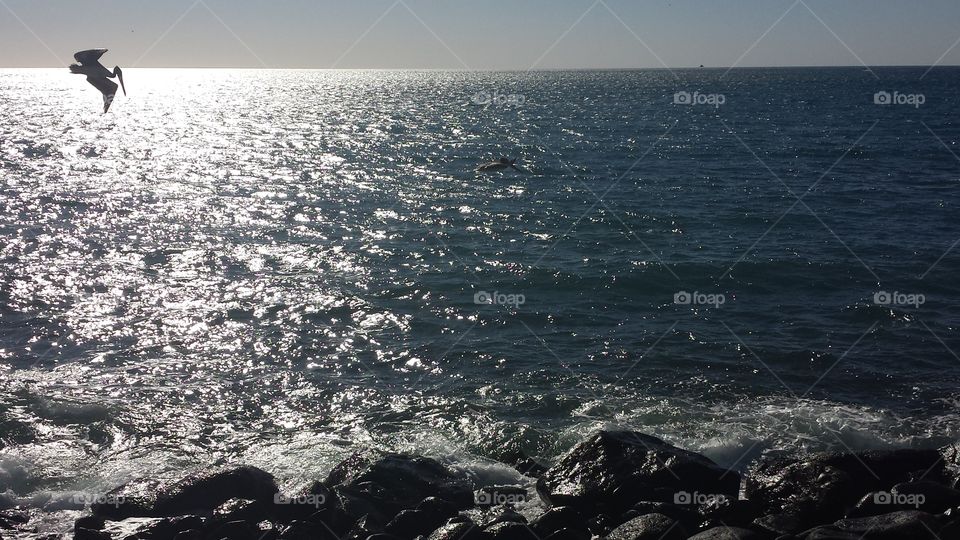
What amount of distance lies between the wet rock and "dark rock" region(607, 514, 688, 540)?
9.49ft

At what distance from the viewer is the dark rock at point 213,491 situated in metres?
13.3

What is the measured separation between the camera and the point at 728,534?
11.3 meters

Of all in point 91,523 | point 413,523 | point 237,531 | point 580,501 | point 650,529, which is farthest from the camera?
point 580,501

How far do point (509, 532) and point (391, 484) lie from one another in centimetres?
262

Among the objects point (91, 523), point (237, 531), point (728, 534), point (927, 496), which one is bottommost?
point (927, 496)

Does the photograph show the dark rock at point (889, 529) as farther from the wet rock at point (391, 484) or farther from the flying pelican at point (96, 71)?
the flying pelican at point (96, 71)

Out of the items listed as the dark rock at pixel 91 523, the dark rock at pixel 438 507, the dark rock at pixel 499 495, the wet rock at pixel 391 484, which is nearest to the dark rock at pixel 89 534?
the dark rock at pixel 91 523

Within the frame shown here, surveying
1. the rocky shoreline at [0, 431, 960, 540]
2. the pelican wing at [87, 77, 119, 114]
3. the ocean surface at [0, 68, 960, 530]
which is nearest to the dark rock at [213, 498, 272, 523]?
the rocky shoreline at [0, 431, 960, 540]

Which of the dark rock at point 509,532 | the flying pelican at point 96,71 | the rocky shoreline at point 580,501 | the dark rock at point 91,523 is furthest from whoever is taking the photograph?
the flying pelican at point 96,71

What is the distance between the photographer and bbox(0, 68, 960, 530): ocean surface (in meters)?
17.7

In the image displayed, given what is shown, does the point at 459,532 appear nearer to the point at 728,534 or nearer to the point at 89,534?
the point at 728,534

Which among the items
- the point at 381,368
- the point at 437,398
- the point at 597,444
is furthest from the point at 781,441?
the point at 381,368

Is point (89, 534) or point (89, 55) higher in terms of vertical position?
point (89, 55)

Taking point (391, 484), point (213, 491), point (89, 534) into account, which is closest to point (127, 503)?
point (89, 534)
